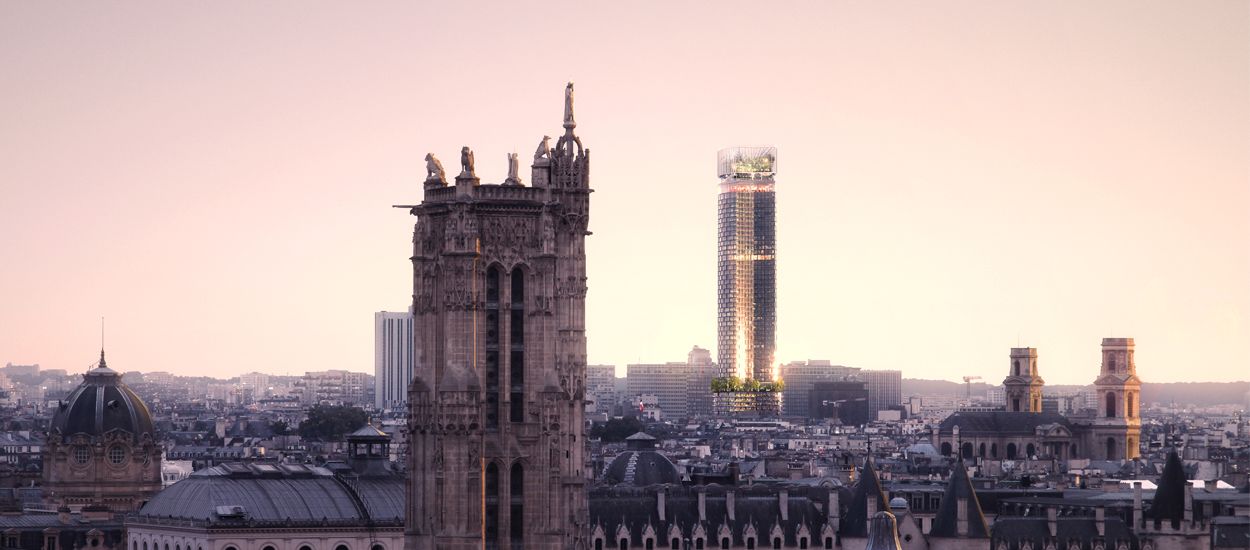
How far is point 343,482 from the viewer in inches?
5325

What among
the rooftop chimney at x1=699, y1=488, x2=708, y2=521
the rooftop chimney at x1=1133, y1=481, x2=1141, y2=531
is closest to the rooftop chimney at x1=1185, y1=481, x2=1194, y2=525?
the rooftop chimney at x1=1133, y1=481, x2=1141, y2=531

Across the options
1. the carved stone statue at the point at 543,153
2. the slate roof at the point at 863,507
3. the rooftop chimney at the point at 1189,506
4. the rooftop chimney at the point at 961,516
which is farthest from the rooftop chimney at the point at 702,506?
the carved stone statue at the point at 543,153

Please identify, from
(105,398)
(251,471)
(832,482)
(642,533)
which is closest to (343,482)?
(251,471)

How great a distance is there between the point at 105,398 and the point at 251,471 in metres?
42.8

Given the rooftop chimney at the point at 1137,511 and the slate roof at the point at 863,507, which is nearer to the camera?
the slate roof at the point at 863,507

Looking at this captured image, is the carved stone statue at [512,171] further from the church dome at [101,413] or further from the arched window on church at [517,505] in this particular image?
the church dome at [101,413]

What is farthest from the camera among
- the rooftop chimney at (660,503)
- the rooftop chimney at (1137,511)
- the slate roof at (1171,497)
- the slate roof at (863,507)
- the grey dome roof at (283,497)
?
the rooftop chimney at (1137,511)

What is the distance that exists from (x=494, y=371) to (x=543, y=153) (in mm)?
7160

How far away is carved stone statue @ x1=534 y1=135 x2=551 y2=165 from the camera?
91.9 meters

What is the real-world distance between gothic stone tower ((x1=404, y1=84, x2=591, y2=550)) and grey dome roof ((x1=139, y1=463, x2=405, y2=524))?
135ft

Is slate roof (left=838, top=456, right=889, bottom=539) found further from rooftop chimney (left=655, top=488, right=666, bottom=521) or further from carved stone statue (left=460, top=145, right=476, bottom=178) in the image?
carved stone statue (left=460, top=145, right=476, bottom=178)

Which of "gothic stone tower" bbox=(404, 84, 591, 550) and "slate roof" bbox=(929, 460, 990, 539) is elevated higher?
"gothic stone tower" bbox=(404, 84, 591, 550)

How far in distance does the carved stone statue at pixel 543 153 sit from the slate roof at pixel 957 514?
81.4m

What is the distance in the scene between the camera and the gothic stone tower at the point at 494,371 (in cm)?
8844
